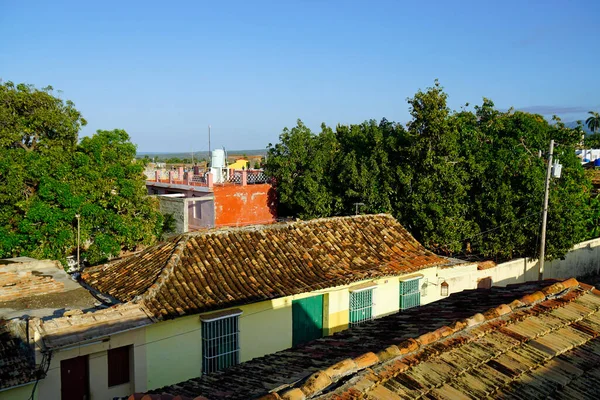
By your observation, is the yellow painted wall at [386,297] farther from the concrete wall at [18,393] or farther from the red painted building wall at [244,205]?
the red painted building wall at [244,205]

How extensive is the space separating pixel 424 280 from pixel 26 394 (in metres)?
10.1

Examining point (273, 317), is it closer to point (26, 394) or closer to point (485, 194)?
point (26, 394)

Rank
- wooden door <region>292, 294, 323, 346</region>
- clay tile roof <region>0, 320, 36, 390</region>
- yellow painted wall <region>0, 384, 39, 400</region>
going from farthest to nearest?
wooden door <region>292, 294, 323, 346</region> → yellow painted wall <region>0, 384, 39, 400</region> → clay tile roof <region>0, 320, 36, 390</region>

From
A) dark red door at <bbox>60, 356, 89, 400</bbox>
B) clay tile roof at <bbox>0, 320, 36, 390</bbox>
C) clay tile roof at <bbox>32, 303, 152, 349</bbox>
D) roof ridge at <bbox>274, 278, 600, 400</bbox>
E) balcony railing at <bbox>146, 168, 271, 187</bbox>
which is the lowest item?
dark red door at <bbox>60, 356, 89, 400</bbox>

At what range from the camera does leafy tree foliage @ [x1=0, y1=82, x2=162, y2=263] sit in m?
16.2

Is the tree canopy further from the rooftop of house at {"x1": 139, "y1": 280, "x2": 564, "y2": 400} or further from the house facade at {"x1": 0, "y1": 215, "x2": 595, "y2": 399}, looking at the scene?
the rooftop of house at {"x1": 139, "y1": 280, "x2": 564, "y2": 400}

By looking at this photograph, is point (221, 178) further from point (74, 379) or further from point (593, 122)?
point (593, 122)

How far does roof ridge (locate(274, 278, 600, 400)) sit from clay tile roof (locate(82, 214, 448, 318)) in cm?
534

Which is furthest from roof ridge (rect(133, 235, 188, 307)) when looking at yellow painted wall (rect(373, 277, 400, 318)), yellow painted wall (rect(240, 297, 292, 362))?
yellow painted wall (rect(373, 277, 400, 318))

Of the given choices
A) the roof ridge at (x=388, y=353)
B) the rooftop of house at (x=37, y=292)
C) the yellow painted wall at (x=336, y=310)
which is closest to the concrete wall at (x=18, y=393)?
the rooftop of house at (x=37, y=292)

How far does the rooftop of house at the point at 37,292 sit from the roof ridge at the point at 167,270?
1350mm

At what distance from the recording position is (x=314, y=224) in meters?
14.4

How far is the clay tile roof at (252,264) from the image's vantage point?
1036 centimetres

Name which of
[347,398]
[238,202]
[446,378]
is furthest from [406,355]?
[238,202]
